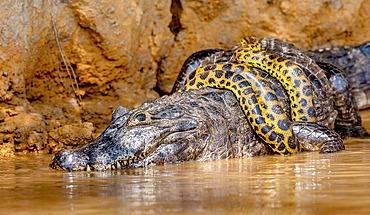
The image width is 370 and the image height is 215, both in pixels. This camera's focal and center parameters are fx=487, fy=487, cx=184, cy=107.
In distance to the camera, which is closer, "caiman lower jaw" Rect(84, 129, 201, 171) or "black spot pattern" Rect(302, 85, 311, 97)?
"caiman lower jaw" Rect(84, 129, 201, 171)

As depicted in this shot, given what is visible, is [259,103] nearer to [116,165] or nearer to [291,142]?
[291,142]

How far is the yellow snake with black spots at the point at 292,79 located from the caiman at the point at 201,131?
0.02 meters

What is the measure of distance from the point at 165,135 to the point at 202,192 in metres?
2.01

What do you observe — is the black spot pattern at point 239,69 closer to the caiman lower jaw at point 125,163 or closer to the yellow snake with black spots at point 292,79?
the yellow snake with black spots at point 292,79

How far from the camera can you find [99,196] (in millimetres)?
2256

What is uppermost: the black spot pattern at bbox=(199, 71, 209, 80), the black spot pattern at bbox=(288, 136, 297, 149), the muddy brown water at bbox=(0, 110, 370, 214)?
the black spot pattern at bbox=(199, 71, 209, 80)

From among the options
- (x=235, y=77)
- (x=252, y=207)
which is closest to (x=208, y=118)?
(x=235, y=77)

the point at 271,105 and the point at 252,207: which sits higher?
the point at 271,105

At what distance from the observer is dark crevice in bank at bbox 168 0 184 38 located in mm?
8688

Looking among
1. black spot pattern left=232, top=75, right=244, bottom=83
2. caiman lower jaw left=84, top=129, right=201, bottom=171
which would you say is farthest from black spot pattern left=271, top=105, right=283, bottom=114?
caiman lower jaw left=84, top=129, right=201, bottom=171

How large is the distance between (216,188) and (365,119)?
236 inches

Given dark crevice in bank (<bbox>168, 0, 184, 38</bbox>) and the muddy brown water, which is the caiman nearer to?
the muddy brown water

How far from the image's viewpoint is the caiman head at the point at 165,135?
3.92 m

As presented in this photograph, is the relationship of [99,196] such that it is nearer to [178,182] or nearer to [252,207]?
[178,182]
